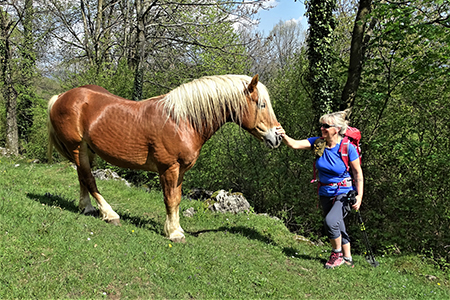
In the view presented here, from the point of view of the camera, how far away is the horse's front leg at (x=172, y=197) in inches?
164

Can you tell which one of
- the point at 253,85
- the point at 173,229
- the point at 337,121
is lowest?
the point at 173,229

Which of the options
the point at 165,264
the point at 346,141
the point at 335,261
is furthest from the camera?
the point at 335,261

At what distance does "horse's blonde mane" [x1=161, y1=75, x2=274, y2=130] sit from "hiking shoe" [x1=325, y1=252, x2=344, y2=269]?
2459mm

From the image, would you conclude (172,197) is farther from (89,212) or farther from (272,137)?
(272,137)

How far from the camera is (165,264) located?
3504 millimetres

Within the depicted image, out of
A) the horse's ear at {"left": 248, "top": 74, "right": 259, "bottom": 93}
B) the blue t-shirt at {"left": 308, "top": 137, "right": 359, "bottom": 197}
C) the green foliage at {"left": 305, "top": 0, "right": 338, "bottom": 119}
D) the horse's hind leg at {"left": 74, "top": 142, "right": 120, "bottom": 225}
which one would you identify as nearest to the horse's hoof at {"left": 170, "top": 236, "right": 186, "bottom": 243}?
the horse's hind leg at {"left": 74, "top": 142, "right": 120, "bottom": 225}

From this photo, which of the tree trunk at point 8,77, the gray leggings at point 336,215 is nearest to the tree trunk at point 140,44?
the gray leggings at point 336,215

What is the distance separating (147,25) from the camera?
10.0 meters

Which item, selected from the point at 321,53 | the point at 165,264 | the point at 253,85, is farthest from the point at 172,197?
the point at 321,53

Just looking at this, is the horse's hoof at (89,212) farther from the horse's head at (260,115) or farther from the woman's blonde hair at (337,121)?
the woman's blonde hair at (337,121)

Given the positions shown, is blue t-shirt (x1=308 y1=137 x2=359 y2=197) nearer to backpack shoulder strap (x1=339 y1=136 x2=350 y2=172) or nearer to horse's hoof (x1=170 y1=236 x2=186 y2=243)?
backpack shoulder strap (x1=339 y1=136 x2=350 y2=172)

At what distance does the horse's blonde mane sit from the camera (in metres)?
4.04

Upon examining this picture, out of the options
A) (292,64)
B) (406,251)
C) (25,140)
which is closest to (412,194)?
(406,251)

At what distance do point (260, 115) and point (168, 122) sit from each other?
1.29 meters
